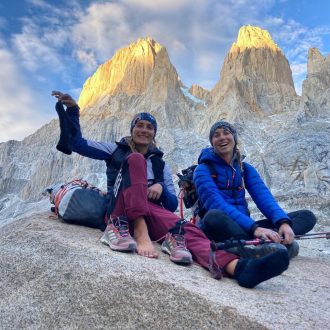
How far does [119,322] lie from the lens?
2404 mm

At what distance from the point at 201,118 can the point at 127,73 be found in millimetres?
17865

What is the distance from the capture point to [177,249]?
11.4 ft

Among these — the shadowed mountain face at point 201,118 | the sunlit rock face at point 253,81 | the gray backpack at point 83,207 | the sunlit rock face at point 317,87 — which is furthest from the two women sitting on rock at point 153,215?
the sunlit rock face at point 253,81

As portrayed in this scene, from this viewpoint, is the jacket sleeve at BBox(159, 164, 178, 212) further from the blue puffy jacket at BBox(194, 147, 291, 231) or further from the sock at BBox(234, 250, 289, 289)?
the sock at BBox(234, 250, 289, 289)

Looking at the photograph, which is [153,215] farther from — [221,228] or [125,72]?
[125,72]

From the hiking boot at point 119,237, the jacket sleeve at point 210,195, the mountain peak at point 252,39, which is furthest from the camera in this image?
the mountain peak at point 252,39

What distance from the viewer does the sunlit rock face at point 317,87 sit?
42.1 meters

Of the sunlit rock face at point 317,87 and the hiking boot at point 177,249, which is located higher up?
the sunlit rock face at point 317,87

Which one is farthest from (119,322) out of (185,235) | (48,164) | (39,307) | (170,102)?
(48,164)

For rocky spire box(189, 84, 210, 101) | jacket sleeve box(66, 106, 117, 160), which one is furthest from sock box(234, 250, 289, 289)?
rocky spire box(189, 84, 210, 101)

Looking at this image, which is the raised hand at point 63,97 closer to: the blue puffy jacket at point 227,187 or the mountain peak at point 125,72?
the blue puffy jacket at point 227,187

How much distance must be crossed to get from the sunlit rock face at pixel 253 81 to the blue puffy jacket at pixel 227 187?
4232cm

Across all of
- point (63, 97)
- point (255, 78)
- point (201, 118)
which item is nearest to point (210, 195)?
point (63, 97)

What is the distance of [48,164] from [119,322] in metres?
55.5
